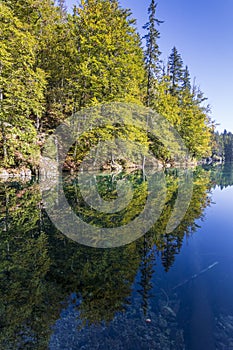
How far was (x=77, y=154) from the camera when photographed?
79.6ft

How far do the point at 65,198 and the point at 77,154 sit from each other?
46.6 ft

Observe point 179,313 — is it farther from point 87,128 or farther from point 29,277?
point 87,128

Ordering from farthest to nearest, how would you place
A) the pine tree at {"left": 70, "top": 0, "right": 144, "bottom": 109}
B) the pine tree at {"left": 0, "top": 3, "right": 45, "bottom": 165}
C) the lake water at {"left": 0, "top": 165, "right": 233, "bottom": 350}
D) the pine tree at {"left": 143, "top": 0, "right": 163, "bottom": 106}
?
the pine tree at {"left": 143, "top": 0, "right": 163, "bottom": 106} → the pine tree at {"left": 70, "top": 0, "right": 144, "bottom": 109} → the pine tree at {"left": 0, "top": 3, "right": 45, "bottom": 165} → the lake water at {"left": 0, "top": 165, "right": 233, "bottom": 350}

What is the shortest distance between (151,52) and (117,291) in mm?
29289

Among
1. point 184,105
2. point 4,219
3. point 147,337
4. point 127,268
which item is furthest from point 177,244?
point 184,105

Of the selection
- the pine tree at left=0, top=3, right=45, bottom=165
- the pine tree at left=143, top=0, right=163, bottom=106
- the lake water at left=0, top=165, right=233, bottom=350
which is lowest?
the lake water at left=0, top=165, right=233, bottom=350

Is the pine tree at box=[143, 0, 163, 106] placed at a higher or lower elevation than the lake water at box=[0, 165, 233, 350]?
higher

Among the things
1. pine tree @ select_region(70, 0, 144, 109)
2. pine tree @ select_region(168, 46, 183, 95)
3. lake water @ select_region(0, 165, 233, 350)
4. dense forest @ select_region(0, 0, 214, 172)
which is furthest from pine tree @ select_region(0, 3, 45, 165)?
pine tree @ select_region(168, 46, 183, 95)

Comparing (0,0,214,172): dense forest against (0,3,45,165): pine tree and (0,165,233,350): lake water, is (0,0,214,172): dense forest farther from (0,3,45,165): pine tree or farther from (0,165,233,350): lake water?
(0,165,233,350): lake water

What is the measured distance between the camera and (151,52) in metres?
27.2

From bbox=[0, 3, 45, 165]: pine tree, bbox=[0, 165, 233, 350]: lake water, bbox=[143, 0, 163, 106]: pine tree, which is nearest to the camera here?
bbox=[0, 165, 233, 350]: lake water

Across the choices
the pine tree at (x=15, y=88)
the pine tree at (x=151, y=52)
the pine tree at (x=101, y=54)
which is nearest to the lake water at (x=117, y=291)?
the pine tree at (x=15, y=88)

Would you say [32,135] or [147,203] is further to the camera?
[32,135]

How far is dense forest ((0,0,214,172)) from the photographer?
57.2 ft
